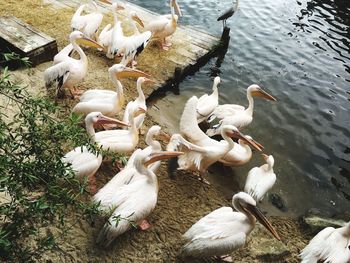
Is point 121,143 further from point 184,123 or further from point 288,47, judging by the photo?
point 288,47

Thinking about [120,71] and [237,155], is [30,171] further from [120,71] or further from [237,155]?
[120,71]

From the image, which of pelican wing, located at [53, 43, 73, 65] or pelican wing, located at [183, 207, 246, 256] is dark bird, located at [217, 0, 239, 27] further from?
pelican wing, located at [183, 207, 246, 256]

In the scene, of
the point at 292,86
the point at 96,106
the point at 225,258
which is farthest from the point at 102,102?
the point at 292,86

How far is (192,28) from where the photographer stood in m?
9.27

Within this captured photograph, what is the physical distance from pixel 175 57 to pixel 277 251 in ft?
16.5

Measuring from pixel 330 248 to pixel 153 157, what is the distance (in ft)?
7.74

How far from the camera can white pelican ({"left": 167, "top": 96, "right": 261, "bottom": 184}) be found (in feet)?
16.1

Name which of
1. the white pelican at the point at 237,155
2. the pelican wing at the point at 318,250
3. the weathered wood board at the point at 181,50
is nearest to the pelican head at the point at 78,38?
the weathered wood board at the point at 181,50

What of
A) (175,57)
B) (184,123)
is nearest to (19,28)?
(175,57)

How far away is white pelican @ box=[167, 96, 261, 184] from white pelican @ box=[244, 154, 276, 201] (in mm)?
412

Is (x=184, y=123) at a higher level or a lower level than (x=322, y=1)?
lower

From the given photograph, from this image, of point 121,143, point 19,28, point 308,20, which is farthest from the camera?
point 308,20

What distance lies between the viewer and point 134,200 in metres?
3.87

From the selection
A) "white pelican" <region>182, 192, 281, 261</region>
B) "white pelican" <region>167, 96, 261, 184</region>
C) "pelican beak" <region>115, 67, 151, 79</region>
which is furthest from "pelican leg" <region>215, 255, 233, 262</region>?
"pelican beak" <region>115, 67, 151, 79</region>
